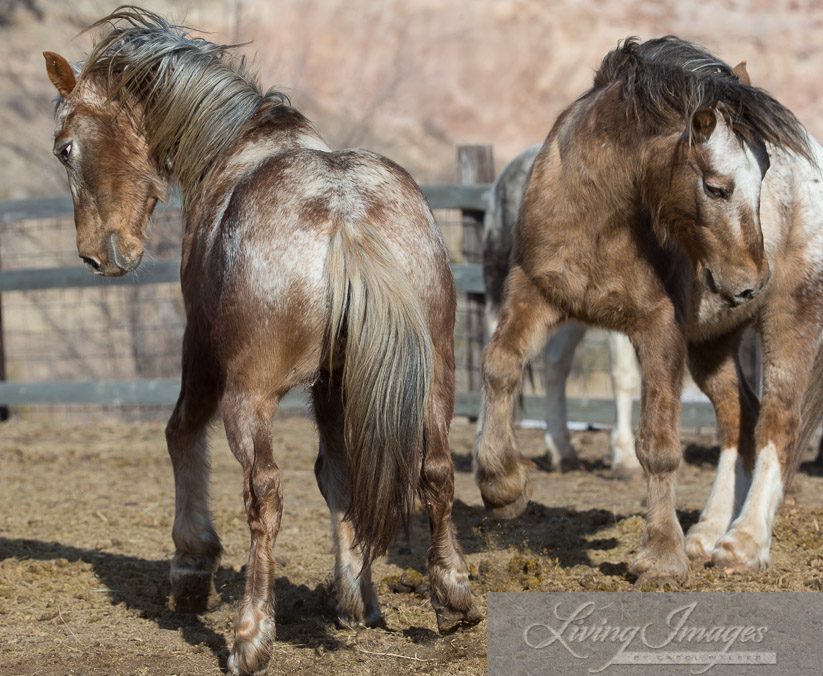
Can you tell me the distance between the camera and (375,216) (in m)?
3.09

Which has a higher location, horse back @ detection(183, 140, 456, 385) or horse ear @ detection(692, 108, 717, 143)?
horse ear @ detection(692, 108, 717, 143)

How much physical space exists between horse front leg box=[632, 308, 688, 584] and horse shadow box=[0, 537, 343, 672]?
129 cm

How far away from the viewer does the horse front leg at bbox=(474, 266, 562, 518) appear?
403 centimetres

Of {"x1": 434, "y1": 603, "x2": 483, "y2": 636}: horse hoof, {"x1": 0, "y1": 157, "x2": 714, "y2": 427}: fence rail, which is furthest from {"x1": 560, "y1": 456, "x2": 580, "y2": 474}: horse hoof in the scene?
{"x1": 434, "y1": 603, "x2": 483, "y2": 636}: horse hoof

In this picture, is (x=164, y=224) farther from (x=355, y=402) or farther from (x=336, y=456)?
(x=355, y=402)

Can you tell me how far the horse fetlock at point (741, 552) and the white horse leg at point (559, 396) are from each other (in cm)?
300

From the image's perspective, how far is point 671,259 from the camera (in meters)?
3.96

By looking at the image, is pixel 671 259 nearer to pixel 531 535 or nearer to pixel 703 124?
pixel 703 124

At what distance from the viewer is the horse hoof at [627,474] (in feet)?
22.3

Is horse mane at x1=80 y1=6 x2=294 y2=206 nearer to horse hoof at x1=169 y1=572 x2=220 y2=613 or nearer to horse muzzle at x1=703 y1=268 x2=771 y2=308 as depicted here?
horse hoof at x1=169 y1=572 x2=220 y2=613

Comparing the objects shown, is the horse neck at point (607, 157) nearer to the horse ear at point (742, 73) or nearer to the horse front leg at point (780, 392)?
the horse ear at point (742, 73)

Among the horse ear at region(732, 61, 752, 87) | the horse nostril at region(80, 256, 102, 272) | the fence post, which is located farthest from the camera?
the fence post

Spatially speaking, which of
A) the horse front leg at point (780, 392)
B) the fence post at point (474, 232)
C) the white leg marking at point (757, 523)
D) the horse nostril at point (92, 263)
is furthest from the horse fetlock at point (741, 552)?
the fence post at point (474, 232)

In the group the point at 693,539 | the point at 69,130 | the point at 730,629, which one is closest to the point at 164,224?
the point at 69,130
